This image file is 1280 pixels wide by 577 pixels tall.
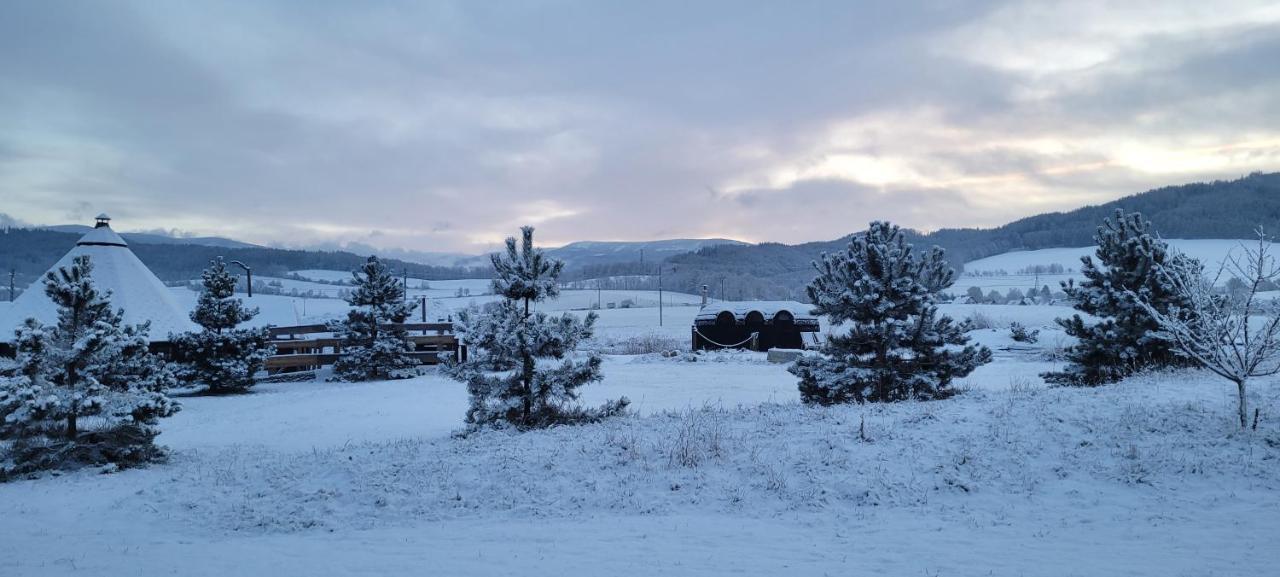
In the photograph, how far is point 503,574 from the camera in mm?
5848

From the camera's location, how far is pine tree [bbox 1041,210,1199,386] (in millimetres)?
14008

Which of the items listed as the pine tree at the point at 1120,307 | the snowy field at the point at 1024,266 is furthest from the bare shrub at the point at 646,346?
the snowy field at the point at 1024,266

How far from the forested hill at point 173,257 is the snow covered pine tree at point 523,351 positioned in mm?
78148

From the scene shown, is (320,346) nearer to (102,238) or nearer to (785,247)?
(102,238)

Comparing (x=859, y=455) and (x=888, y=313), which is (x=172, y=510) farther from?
(x=888, y=313)

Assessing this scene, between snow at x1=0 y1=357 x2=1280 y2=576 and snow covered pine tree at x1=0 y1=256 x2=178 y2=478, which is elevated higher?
snow covered pine tree at x1=0 y1=256 x2=178 y2=478

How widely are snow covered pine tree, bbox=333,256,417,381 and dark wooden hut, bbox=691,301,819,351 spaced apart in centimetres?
1638

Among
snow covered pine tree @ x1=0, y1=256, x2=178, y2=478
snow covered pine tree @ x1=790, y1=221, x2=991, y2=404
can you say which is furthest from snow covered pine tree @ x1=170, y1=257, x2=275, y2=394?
snow covered pine tree @ x1=790, y1=221, x2=991, y2=404

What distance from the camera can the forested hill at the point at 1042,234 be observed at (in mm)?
94175

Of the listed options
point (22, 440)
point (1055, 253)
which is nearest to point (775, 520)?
point (22, 440)

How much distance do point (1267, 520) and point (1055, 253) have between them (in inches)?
4589

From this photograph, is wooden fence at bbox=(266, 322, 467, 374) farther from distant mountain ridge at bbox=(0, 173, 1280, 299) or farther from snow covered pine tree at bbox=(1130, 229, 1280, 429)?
distant mountain ridge at bbox=(0, 173, 1280, 299)

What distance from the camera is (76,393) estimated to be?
Answer: 33.2 feet

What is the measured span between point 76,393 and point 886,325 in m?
12.9
